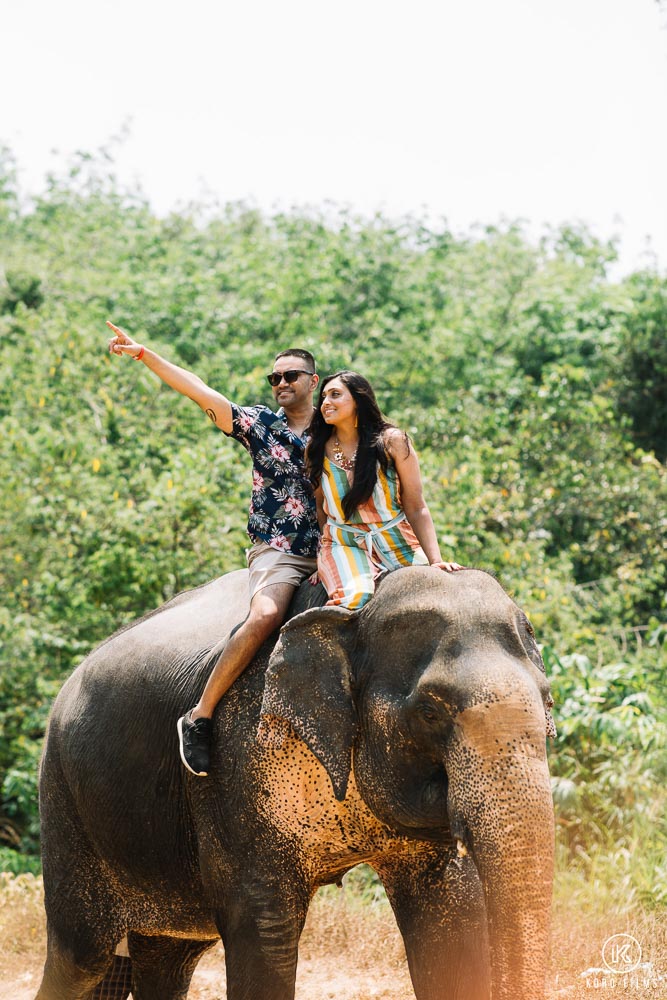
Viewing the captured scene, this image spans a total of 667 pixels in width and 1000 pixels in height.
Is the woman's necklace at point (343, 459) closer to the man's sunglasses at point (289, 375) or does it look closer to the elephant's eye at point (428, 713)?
the man's sunglasses at point (289, 375)

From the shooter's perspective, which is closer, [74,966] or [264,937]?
[264,937]

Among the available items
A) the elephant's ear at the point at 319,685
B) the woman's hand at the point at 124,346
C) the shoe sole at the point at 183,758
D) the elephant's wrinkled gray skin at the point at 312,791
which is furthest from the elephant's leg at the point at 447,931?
the woman's hand at the point at 124,346

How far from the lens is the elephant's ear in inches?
147

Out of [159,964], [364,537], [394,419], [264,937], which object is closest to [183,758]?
[264,937]

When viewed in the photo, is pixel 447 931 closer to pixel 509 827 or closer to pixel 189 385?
pixel 509 827

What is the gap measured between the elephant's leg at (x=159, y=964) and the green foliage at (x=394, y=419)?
3096 mm

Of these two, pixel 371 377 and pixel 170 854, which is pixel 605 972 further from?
pixel 371 377

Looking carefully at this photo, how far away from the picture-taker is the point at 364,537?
4.02 meters

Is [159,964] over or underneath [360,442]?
underneath

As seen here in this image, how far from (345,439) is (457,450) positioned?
663 centimetres

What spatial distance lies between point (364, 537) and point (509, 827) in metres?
1.15

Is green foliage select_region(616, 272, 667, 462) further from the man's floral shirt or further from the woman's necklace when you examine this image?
the woman's necklace

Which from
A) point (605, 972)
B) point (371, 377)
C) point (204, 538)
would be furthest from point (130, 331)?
point (605, 972)

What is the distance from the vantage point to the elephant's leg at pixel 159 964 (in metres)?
Result: 5.14
